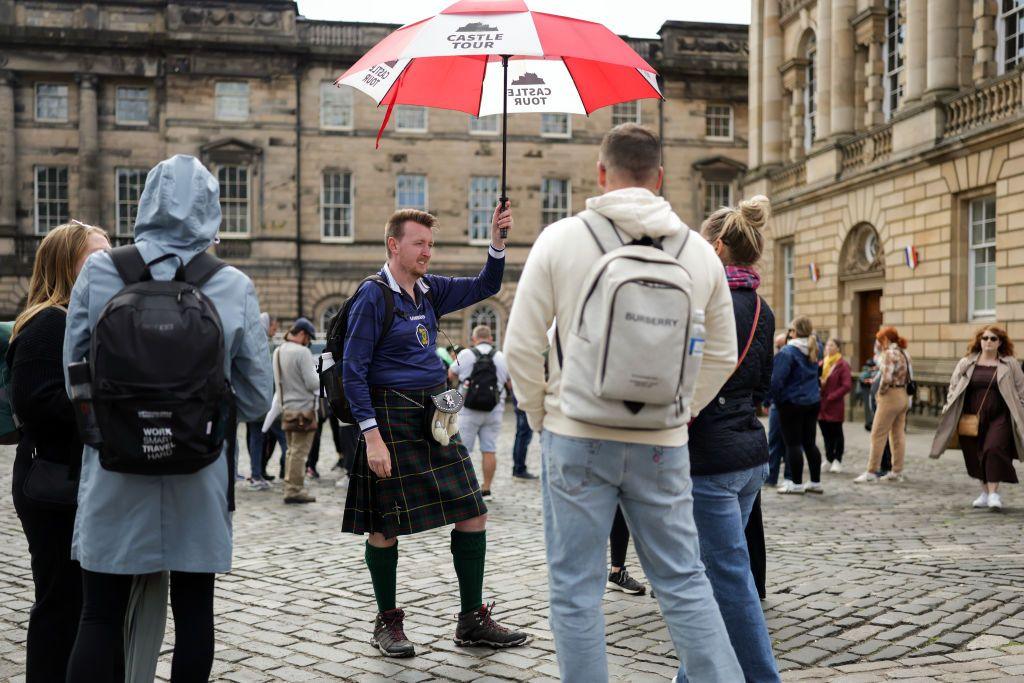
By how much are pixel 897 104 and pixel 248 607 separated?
74.3ft

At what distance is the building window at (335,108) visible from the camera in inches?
1444

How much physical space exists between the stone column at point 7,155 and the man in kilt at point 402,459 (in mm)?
35640

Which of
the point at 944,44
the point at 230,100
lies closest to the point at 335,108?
the point at 230,100

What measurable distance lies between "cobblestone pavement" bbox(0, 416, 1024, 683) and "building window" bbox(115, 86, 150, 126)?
29903 millimetres

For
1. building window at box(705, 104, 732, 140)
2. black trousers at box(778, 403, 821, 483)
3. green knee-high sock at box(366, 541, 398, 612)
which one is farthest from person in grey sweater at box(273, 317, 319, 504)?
building window at box(705, 104, 732, 140)

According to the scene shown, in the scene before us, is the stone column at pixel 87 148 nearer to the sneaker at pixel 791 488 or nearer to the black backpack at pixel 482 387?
the black backpack at pixel 482 387

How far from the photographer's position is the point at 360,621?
17.6 ft

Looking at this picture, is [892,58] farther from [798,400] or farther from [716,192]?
[798,400]

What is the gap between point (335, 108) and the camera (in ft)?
121

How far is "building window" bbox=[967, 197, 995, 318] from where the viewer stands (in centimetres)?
1994

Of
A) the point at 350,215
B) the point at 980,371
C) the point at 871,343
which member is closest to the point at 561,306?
the point at 980,371

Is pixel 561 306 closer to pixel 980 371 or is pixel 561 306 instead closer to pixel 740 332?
pixel 740 332

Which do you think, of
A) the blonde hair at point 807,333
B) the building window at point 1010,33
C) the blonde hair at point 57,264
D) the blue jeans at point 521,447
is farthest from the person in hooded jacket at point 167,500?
the building window at point 1010,33

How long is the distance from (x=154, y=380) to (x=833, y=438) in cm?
1170
